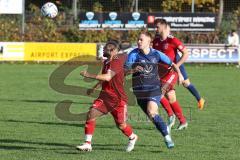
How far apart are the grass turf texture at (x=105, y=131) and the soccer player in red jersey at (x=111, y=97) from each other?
0.26 metres

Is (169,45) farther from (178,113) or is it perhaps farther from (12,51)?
(12,51)

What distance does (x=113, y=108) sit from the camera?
944 cm

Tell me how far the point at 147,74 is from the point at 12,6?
2531cm

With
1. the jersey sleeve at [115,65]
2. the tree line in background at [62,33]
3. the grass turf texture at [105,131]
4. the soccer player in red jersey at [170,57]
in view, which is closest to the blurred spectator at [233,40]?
the tree line in background at [62,33]

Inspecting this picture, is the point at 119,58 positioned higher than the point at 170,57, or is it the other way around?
the point at 119,58

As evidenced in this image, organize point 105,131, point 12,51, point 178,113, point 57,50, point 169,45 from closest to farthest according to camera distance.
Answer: point 105,131 → point 178,113 → point 169,45 → point 12,51 → point 57,50

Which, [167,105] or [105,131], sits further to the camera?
[167,105]

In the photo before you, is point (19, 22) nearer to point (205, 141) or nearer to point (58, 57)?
point (58, 57)

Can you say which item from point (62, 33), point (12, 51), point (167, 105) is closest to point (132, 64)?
point (167, 105)

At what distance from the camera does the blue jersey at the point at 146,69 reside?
9648mm

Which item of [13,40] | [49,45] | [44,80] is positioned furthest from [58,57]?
[44,80]

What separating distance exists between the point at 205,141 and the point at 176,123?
2360mm

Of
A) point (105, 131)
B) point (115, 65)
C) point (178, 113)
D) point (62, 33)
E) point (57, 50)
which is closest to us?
point (115, 65)

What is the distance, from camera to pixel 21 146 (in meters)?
9.75
